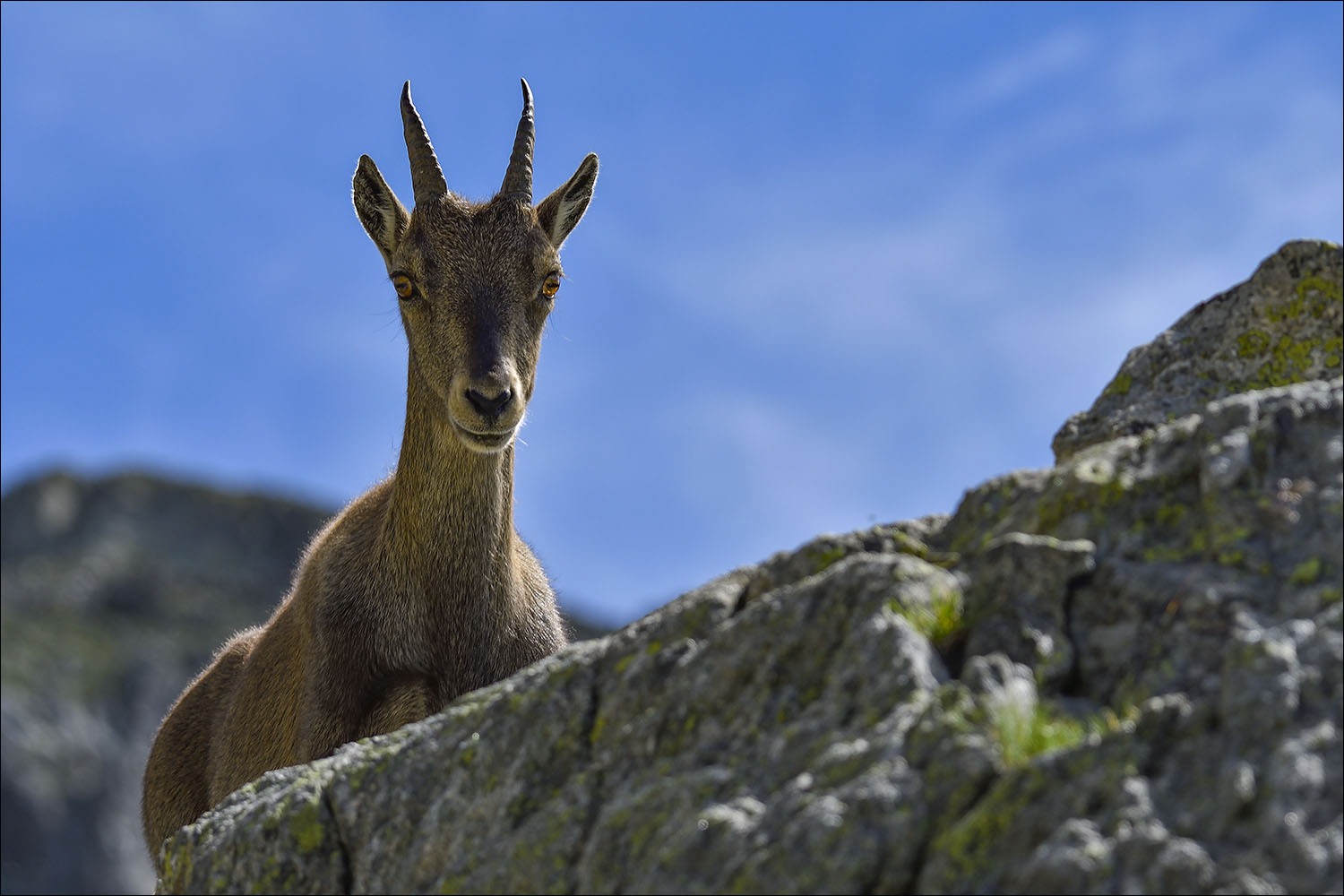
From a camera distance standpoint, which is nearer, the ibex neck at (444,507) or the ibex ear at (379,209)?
the ibex neck at (444,507)

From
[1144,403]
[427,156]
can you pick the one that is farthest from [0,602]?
[1144,403]

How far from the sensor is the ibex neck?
32.8 feet

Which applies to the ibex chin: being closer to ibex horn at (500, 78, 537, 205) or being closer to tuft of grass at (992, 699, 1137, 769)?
ibex horn at (500, 78, 537, 205)

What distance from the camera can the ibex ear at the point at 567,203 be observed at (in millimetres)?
11609

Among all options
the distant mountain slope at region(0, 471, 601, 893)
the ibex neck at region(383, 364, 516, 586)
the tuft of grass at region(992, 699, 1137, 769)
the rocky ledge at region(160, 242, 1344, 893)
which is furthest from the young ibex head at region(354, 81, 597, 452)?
the distant mountain slope at region(0, 471, 601, 893)

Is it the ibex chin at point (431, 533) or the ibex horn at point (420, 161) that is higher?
the ibex horn at point (420, 161)

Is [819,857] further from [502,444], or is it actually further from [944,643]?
[502,444]

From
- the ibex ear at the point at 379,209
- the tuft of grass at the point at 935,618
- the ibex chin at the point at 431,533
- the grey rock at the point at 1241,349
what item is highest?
the ibex ear at the point at 379,209

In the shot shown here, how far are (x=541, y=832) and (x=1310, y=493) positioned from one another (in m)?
2.63

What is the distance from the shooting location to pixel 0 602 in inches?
1956

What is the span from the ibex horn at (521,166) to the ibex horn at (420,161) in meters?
0.51

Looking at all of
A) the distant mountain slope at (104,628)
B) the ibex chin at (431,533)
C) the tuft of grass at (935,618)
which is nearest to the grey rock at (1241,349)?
the tuft of grass at (935,618)

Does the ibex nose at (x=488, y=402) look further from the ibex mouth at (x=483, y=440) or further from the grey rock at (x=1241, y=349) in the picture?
the grey rock at (x=1241, y=349)

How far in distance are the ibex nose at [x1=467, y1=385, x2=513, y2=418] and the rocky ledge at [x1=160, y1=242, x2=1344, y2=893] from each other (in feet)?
12.8
